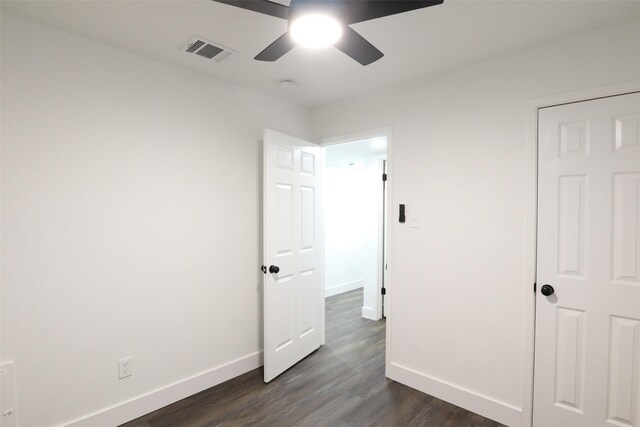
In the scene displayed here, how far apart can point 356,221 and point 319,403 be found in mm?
3880

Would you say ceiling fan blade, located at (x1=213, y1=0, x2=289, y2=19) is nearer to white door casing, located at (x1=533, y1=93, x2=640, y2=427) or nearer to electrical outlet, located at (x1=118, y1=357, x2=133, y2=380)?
white door casing, located at (x1=533, y1=93, x2=640, y2=427)

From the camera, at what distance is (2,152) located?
1.72 meters

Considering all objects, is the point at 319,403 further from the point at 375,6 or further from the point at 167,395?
the point at 375,6

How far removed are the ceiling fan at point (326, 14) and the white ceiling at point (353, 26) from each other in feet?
1.62

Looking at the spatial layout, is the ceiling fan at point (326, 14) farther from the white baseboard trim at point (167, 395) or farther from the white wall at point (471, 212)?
the white baseboard trim at point (167, 395)

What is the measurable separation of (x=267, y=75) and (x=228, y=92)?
15.6 inches

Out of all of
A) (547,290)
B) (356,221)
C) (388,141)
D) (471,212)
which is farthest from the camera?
(356,221)

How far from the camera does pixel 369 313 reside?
425cm

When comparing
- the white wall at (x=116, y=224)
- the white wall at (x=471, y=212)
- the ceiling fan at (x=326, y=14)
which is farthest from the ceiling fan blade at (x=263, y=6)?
the white wall at (x=471, y=212)

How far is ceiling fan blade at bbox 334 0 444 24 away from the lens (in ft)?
3.89

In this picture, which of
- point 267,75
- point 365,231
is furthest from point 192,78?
point 365,231

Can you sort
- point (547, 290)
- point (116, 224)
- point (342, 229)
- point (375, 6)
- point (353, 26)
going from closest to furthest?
point (375, 6)
point (353, 26)
point (547, 290)
point (116, 224)
point (342, 229)

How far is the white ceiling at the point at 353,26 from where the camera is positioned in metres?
1.67

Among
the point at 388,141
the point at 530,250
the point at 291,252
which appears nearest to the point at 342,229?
the point at 291,252
